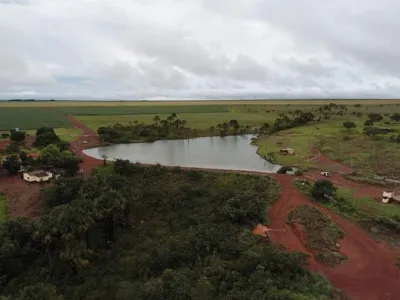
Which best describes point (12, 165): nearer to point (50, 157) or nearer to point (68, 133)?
point (50, 157)

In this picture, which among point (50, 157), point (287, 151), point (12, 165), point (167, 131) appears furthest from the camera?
point (167, 131)

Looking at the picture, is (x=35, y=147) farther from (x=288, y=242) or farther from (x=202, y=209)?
(x=288, y=242)

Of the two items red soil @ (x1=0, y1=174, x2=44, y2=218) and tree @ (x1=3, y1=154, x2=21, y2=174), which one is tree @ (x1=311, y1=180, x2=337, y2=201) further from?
tree @ (x1=3, y1=154, x2=21, y2=174)

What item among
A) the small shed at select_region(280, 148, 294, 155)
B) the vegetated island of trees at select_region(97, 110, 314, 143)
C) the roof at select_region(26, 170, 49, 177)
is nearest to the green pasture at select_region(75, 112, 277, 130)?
the vegetated island of trees at select_region(97, 110, 314, 143)

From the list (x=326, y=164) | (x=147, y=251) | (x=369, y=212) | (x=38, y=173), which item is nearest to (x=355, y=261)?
(x=369, y=212)

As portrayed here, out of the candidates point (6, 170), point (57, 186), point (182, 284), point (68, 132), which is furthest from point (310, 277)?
point (68, 132)

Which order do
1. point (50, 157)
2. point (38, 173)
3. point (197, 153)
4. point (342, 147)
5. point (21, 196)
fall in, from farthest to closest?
1. point (197, 153)
2. point (342, 147)
3. point (50, 157)
4. point (38, 173)
5. point (21, 196)
